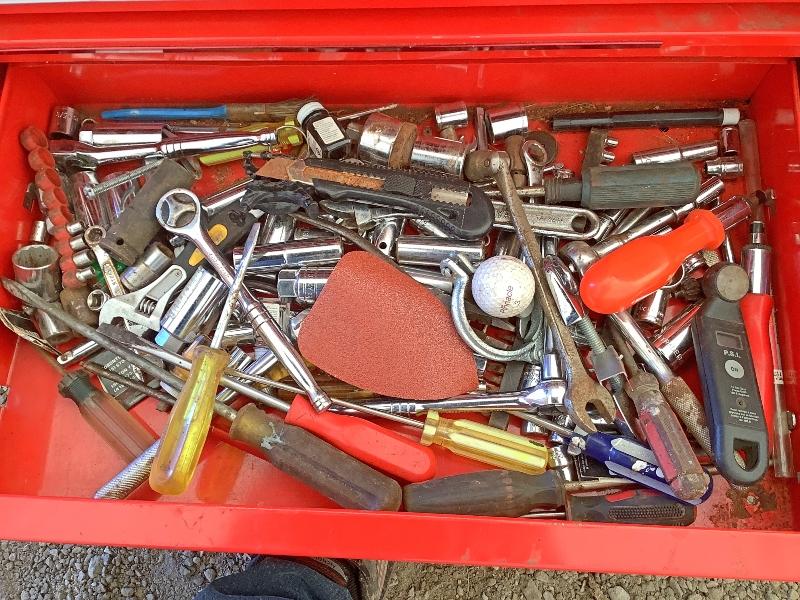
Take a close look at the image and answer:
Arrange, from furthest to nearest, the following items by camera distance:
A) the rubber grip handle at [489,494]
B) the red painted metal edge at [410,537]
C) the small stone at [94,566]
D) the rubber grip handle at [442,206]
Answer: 1. the small stone at [94,566]
2. the rubber grip handle at [442,206]
3. the rubber grip handle at [489,494]
4. the red painted metal edge at [410,537]

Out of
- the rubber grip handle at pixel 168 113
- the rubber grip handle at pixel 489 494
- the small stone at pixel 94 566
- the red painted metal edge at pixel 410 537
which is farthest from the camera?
the small stone at pixel 94 566

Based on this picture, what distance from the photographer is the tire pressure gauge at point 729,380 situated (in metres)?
0.95

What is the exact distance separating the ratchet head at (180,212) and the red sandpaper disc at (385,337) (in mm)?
241

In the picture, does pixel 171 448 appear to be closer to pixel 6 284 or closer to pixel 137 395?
pixel 137 395

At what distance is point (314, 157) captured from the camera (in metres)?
1.13

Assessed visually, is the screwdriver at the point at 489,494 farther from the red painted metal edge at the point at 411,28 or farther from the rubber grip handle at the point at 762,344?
the red painted metal edge at the point at 411,28

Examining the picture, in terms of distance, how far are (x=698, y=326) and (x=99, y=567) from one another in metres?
A: 1.21

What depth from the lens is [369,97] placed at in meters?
1.21

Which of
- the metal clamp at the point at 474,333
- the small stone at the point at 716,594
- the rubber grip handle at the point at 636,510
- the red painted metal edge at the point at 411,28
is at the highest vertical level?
the red painted metal edge at the point at 411,28

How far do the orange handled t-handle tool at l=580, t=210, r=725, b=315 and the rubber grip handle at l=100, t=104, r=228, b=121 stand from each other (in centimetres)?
71

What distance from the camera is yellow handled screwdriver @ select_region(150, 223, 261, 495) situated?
89 cm

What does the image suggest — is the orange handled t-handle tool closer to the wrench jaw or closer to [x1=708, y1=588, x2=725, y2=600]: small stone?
the wrench jaw

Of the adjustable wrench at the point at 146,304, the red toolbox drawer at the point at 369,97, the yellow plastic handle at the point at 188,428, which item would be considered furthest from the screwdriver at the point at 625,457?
the adjustable wrench at the point at 146,304

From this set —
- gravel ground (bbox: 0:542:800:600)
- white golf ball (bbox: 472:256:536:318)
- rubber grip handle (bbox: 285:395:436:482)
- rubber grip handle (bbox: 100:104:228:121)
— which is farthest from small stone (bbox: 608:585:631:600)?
rubber grip handle (bbox: 100:104:228:121)
